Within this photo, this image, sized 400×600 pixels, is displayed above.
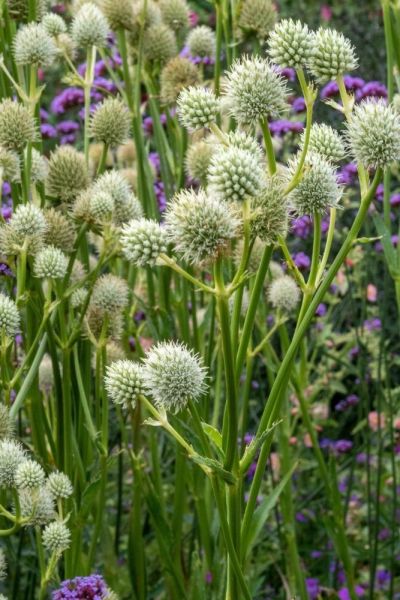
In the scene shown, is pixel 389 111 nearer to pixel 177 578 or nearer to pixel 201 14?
pixel 177 578

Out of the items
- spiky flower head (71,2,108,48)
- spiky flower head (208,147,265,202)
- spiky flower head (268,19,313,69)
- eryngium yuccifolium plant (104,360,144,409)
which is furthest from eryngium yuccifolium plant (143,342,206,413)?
spiky flower head (71,2,108,48)

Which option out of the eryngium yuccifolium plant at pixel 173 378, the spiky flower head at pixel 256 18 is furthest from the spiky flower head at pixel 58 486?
the spiky flower head at pixel 256 18

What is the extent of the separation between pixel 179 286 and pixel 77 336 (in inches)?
26.0

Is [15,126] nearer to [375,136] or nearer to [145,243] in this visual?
[145,243]

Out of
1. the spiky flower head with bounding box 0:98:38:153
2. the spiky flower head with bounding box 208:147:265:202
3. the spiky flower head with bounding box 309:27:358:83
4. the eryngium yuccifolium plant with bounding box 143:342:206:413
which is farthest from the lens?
the spiky flower head with bounding box 0:98:38:153

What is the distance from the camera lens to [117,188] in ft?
7.30

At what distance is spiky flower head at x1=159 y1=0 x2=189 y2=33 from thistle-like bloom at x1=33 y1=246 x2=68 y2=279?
1357 mm

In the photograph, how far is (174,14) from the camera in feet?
10.3

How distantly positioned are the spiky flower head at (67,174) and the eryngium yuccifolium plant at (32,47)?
0.23 m

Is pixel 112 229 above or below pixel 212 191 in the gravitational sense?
above

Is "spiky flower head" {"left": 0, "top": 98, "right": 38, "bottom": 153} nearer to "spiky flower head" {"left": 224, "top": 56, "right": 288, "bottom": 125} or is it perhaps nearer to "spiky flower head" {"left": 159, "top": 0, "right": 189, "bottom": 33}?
"spiky flower head" {"left": 224, "top": 56, "right": 288, "bottom": 125}

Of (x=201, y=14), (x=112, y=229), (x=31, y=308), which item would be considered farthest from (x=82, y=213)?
(x=201, y=14)

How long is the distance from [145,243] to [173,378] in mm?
212

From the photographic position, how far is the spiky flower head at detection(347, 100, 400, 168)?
153cm
